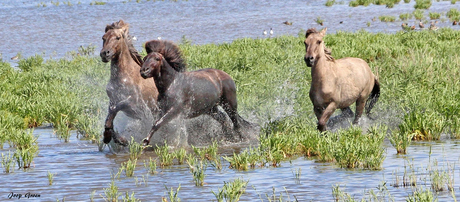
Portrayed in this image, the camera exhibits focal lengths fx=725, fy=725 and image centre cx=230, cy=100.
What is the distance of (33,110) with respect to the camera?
12.3 metres

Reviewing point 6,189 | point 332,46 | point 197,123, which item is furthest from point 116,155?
point 332,46

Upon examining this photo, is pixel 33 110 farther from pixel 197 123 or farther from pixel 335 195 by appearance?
pixel 335 195

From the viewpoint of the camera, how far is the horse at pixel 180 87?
31.4 feet

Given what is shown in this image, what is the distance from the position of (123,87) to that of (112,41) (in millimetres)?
629

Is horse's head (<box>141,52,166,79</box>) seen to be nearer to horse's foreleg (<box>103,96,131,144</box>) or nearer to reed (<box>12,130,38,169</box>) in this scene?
horse's foreleg (<box>103,96,131,144</box>)

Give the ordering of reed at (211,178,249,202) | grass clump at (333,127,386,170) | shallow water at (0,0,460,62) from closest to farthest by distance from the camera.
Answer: reed at (211,178,249,202)
grass clump at (333,127,386,170)
shallow water at (0,0,460,62)

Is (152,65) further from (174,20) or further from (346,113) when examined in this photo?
(174,20)

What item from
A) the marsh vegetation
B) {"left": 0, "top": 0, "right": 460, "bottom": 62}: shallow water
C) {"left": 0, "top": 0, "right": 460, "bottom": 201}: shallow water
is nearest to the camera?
{"left": 0, "top": 0, "right": 460, "bottom": 201}: shallow water

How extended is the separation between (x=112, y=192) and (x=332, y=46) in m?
12.8

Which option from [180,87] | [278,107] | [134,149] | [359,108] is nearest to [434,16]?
[278,107]

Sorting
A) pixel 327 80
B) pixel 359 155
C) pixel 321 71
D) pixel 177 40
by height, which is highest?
pixel 321 71

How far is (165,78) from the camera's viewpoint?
9719 millimetres

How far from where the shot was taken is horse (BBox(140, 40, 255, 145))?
9570mm

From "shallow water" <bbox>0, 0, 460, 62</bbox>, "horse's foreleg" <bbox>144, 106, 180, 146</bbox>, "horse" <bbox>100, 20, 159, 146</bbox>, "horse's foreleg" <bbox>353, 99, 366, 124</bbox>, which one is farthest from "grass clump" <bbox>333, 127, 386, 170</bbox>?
"shallow water" <bbox>0, 0, 460, 62</bbox>
